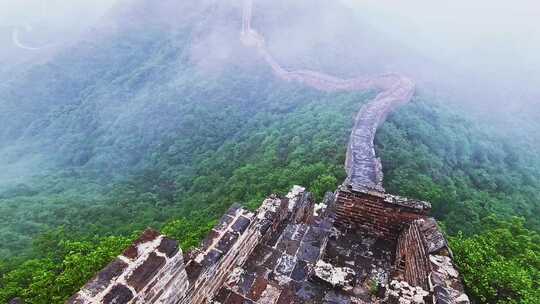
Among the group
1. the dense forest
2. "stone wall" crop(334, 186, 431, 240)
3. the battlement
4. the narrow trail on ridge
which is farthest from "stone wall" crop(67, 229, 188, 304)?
the dense forest

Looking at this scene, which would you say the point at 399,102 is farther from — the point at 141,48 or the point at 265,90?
the point at 141,48

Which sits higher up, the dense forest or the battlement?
the battlement

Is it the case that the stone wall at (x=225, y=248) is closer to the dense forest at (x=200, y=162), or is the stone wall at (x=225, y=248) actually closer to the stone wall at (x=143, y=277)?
the stone wall at (x=143, y=277)

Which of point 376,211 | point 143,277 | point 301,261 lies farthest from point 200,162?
point 143,277

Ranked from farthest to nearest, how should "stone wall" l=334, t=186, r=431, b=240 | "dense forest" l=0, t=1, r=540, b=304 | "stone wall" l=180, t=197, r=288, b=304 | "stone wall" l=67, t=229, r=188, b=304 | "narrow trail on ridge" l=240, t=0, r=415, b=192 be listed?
"narrow trail on ridge" l=240, t=0, r=415, b=192, "dense forest" l=0, t=1, r=540, b=304, "stone wall" l=334, t=186, r=431, b=240, "stone wall" l=180, t=197, r=288, b=304, "stone wall" l=67, t=229, r=188, b=304

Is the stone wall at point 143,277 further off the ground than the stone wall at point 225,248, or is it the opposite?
the stone wall at point 143,277

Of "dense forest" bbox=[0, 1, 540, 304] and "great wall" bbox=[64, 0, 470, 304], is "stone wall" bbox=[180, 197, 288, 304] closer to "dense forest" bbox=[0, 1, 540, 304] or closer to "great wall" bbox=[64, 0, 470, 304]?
"great wall" bbox=[64, 0, 470, 304]

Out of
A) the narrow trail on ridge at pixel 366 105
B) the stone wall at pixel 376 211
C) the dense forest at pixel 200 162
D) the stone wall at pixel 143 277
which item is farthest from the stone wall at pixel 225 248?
the dense forest at pixel 200 162

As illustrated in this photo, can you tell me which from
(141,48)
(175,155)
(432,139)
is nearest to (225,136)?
(175,155)
